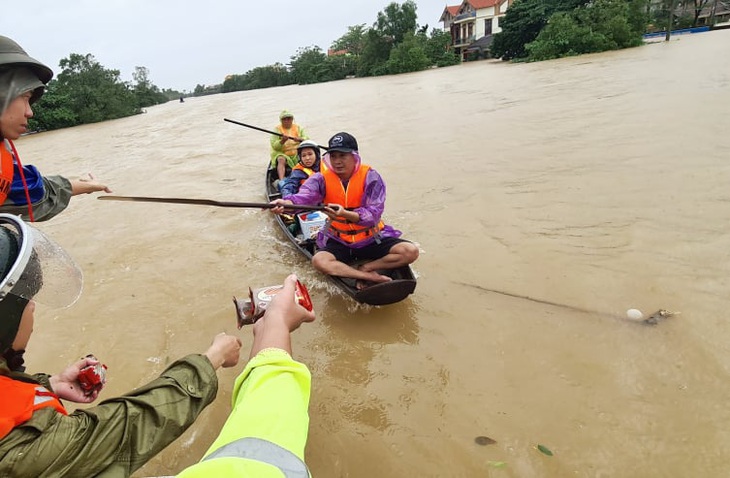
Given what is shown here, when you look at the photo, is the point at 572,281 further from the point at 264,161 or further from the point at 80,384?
the point at 264,161

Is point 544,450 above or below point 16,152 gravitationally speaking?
below

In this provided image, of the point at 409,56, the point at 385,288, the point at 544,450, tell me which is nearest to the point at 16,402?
the point at 544,450

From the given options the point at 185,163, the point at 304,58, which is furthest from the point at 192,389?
the point at 304,58

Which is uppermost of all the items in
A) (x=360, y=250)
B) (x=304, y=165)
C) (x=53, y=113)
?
(x=53, y=113)

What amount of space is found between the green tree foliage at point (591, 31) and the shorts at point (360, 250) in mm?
27926

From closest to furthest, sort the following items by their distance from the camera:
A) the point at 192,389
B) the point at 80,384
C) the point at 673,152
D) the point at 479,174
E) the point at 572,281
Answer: the point at 192,389
the point at 80,384
the point at 572,281
the point at 673,152
the point at 479,174

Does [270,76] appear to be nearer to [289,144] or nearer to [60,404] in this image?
[289,144]

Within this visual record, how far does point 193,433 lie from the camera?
8.39ft

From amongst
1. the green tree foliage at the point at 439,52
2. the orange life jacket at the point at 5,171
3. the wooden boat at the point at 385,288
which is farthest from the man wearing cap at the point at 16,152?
the green tree foliage at the point at 439,52

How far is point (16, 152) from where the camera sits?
6.25 feet

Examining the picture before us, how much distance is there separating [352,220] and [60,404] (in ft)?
8.32

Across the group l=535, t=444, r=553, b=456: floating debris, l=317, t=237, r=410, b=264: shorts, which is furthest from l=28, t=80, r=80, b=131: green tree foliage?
l=535, t=444, r=553, b=456: floating debris

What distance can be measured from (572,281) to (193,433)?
311 cm

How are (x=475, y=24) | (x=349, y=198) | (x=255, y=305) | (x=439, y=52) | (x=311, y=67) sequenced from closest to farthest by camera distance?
1. (x=255, y=305)
2. (x=349, y=198)
3. (x=439, y=52)
4. (x=475, y=24)
5. (x=311, y=67)
